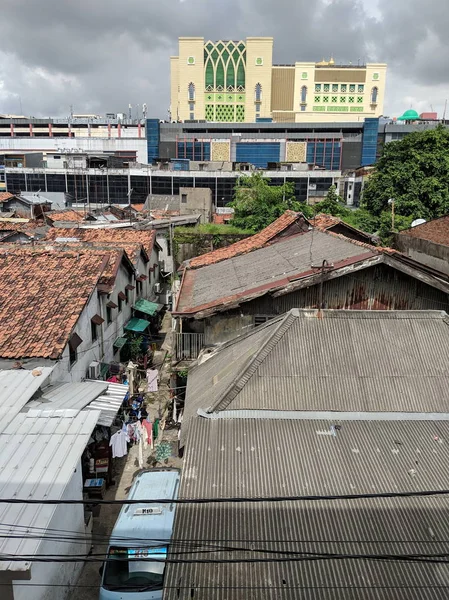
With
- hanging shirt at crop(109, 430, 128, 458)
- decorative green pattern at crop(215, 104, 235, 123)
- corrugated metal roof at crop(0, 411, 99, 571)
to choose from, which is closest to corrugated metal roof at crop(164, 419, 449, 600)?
corrugated metal roof at crop(0, 411, 99, 571)

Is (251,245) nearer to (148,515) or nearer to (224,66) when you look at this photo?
(148,515)

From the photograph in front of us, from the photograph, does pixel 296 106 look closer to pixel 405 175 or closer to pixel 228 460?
pixel 405 175

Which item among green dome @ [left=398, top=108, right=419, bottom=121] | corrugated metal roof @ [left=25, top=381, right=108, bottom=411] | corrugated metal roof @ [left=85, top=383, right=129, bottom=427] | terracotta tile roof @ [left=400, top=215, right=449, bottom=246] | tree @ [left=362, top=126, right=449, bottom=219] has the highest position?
green dome @ [left=398, top=108, right=419, bottom=121]

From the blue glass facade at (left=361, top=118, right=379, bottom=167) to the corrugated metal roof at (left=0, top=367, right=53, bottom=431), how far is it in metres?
86.4

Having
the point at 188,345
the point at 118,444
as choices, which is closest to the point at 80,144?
the point at 188,345

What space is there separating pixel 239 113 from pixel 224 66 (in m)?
11.8

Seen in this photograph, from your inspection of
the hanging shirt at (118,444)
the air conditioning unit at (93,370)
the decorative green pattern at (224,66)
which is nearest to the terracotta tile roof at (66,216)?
the air conditioning unit at (93,370)

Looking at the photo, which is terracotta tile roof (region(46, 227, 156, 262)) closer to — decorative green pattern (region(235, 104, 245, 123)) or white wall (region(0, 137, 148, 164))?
white wall (region(0, 137, 148, 164))

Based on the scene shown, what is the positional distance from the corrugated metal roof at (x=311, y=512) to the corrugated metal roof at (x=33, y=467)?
2645 millimetres

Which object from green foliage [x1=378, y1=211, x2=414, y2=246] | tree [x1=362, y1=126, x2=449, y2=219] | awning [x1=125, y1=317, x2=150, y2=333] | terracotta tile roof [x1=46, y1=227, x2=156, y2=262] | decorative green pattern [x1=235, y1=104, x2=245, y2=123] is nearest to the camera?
awning [x1=125, y1=317, x2=150, y2=333]

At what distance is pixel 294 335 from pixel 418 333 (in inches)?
138

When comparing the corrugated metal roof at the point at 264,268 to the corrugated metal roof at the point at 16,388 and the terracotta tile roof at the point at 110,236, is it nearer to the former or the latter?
the corrugated metal roof at the point at 16,388

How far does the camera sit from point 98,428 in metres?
15.0

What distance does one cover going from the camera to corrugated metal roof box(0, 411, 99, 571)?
26.2ft
